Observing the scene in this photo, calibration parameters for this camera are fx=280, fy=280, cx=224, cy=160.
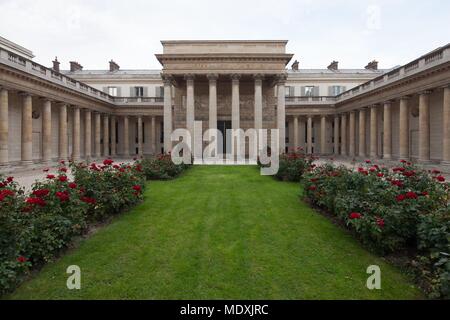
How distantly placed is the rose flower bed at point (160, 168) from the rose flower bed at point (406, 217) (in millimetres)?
12193

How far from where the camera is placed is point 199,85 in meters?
38.9

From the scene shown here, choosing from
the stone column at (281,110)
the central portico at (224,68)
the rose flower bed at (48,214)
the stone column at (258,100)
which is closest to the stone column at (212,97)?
the central portico at (224,68)

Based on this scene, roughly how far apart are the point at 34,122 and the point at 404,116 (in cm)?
3720

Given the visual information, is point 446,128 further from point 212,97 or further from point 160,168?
point 212,97

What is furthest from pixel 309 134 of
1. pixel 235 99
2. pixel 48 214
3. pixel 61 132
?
pixel 48 214

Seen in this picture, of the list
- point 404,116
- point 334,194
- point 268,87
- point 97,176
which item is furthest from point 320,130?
point 97,176

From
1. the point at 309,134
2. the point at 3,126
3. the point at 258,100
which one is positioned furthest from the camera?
the point at 309,134

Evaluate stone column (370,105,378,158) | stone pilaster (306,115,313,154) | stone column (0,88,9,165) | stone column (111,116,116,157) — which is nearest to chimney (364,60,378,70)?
stone pilaster (306,115,313,154)

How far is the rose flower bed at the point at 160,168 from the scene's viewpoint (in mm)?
18875

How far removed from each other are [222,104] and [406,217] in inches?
1341

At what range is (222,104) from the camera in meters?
39.1

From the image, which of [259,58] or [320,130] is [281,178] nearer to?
[259,58]

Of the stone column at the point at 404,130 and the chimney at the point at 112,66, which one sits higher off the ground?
the chimney at the point at 112,66

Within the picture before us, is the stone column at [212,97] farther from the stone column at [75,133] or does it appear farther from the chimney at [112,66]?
the chimney at [112,66]
